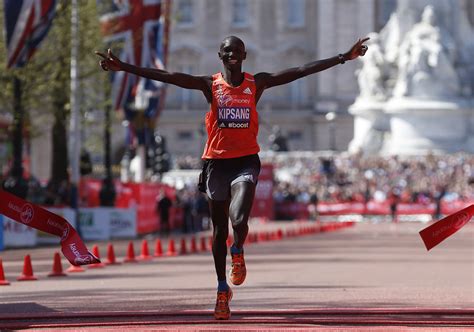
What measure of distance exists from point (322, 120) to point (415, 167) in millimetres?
38136

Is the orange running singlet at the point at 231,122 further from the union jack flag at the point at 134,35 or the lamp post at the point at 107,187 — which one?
the lamp post at the point at 107,187

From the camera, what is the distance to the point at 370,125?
81688 mm

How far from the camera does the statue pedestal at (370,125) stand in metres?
80.1

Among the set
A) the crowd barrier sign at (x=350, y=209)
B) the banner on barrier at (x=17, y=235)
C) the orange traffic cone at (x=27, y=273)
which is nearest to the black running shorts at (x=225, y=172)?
the orange traffic cone at (x=27, y=273)

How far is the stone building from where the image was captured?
114 metres

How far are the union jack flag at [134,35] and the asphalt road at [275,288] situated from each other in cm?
758

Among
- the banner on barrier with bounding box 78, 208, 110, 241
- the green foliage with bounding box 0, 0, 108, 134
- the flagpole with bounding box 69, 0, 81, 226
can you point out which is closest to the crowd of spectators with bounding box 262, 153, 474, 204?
the green foliage with bounding box 0, 0, 108, 134

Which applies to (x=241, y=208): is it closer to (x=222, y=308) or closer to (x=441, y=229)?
(x=222, y=308)

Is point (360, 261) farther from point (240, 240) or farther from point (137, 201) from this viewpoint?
point (137, 201)

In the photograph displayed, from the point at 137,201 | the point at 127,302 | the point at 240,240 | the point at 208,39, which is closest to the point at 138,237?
the point at 137,201

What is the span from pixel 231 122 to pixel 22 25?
69.4 feet

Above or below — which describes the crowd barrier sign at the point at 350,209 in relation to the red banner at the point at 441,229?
above

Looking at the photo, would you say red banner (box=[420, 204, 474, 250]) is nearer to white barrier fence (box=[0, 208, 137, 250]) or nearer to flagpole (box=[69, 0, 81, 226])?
white barrier fence (box=[0, 208, 137, 250])

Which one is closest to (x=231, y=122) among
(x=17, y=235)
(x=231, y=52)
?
(x=231, y=52)
